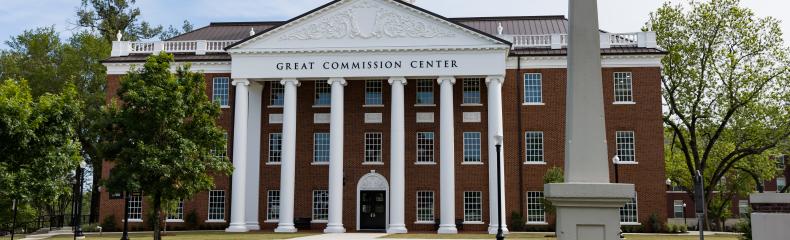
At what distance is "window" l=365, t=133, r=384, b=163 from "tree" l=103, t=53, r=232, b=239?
13.3m

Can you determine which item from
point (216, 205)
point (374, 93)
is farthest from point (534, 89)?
point (216, 205)

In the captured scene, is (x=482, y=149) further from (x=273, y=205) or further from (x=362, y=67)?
(x=273, y=205)

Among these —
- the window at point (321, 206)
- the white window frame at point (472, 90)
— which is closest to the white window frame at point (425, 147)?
the white window frame at point (472, 90)

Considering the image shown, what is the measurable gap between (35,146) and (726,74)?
3611cm

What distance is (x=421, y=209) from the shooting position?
128 ft

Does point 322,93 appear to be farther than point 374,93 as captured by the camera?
Yes

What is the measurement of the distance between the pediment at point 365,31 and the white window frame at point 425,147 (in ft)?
17.1

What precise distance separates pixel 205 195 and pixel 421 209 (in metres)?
12.0

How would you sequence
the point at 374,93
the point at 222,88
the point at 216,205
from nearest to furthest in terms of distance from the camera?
the point at 216,205 < the point at 374,93 < the point at 222,88

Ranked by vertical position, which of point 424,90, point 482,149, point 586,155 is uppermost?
point 424,90

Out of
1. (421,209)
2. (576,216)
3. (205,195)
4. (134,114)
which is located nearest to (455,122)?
(421,209)

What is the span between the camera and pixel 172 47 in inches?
1650

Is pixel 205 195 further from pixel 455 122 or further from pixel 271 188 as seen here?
pixel 455 122

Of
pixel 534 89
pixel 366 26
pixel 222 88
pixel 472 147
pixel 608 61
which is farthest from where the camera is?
pixel 222 88
